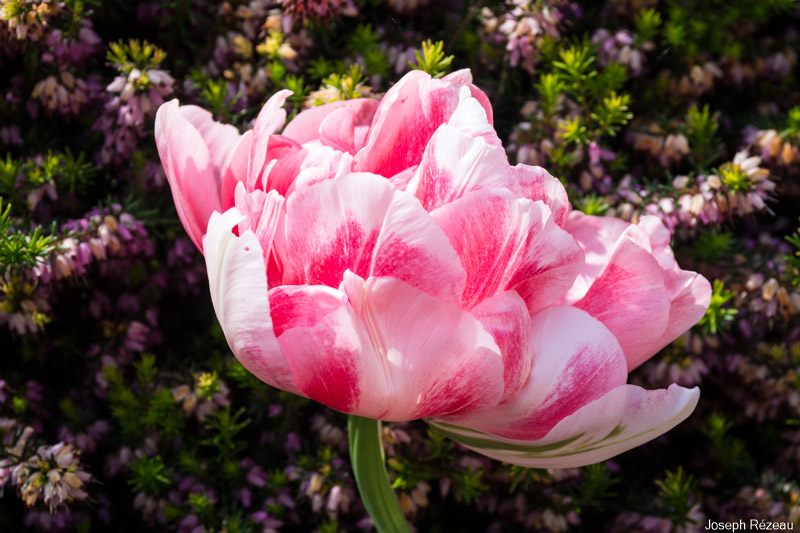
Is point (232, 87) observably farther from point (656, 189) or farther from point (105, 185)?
point (656, 189)

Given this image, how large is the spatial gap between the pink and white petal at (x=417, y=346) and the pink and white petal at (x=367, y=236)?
0.01 metres

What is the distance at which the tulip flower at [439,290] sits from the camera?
373mm

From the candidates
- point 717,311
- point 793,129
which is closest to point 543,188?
point 717,311

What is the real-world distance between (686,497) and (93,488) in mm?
838

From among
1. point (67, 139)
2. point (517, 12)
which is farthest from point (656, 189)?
point (67, 139)

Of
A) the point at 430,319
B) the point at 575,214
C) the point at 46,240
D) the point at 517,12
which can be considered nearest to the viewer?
the point at 430,319

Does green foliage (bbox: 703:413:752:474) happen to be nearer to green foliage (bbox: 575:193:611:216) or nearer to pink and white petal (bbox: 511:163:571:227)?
green foliage (bbox: 575:193:611:216)

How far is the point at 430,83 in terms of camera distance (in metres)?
0.46

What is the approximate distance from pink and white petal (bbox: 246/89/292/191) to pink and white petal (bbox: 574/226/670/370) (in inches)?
8.6

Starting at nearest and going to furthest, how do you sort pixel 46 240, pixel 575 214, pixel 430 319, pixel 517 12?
pixel 430 319 → pixel 575 214 → pixel 46 240 → pixel 517 12

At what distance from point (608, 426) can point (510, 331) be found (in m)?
0.08

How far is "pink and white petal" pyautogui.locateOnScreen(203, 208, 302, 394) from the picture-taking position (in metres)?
0.36

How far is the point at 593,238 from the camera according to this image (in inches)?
21.3

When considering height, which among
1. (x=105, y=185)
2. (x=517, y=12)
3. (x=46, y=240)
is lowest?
(x=105, y=185)
